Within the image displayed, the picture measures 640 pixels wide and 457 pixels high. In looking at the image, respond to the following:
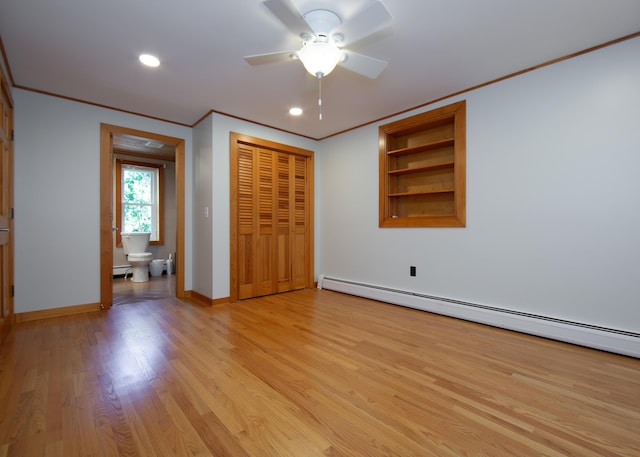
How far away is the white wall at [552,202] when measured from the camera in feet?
7.45

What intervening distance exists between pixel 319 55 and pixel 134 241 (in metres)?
4.81

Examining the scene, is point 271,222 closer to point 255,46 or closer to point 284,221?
point 284,221

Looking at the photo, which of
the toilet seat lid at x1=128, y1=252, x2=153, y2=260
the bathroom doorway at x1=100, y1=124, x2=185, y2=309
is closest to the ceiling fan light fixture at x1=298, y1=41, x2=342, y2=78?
the bathroom doorway at x1=100, y1=124, x2=185, y2=309

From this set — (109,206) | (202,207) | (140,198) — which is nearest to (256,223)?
(202,207)

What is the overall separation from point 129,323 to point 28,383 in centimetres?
117

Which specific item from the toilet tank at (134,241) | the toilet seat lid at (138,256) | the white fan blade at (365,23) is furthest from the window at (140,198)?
the white fan blade at (365,23)

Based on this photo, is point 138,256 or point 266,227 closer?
point 266,227

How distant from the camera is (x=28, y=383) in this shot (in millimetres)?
1790

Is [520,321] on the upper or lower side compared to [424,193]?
lower

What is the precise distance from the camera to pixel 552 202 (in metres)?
A: 2.57

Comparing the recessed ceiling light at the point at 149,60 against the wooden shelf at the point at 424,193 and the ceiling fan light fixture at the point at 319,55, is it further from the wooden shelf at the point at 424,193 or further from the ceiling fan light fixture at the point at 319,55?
the wooden shelf at the point at 424,193

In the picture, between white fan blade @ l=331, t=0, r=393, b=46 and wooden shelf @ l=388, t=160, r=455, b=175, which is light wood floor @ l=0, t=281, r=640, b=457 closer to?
wooden shelf @ l=388, t=160, r=455, b=175

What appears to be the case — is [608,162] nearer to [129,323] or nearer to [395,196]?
[395,196]

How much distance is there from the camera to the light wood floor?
4.30ft
